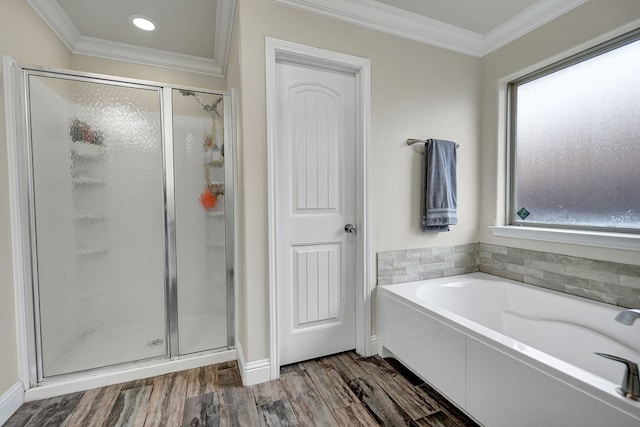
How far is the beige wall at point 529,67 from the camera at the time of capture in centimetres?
160

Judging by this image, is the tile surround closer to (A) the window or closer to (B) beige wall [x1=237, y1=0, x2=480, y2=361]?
(B) beige wall [x1=237, y1=0, x2=480, y2=361]

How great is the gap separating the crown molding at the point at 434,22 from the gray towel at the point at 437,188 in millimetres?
821

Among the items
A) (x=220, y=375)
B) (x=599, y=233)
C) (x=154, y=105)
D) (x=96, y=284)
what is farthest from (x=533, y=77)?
(x=96, y=284)

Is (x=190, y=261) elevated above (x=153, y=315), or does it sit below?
above

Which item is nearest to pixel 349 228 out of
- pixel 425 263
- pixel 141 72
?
pixel 425 263

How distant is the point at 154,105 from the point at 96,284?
129 cm

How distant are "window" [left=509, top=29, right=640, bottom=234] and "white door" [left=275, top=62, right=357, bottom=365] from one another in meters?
1.40

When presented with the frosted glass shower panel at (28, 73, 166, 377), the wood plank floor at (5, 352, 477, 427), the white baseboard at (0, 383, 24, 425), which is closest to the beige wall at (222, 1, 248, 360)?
the wood plank floor at (5, 352, 477, 427)

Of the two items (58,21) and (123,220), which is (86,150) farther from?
(58,21)

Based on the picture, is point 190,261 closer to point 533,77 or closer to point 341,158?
point 341,158

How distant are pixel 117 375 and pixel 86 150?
1.46m

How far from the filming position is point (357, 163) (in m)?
1.97

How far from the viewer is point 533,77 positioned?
210 cm

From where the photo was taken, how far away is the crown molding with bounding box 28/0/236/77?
1825 millimetres
